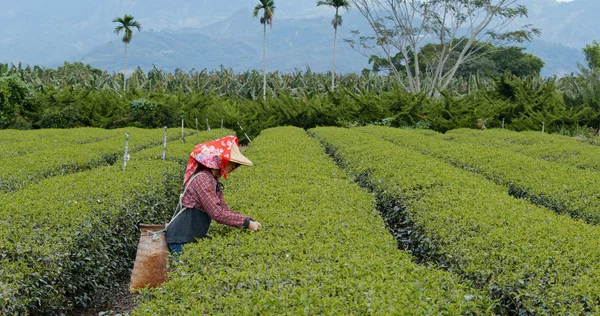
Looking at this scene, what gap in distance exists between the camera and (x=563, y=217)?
6.97 m

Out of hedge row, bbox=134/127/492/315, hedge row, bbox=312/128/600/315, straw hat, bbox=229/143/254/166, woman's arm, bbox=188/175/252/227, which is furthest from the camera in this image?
straw hat, bbox=229/143/254/166

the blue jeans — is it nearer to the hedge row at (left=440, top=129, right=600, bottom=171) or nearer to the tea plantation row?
the tea plantation row

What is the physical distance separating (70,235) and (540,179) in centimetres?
757

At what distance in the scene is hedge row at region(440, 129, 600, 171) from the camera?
13.8 meters

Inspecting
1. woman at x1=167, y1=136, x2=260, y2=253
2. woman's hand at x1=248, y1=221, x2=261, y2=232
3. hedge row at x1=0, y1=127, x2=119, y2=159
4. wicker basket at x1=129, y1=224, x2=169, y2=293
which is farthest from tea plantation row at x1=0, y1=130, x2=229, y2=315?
hedge row at x1=0, y1=127, x2=119, y2=159

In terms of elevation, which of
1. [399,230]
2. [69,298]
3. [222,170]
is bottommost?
[69,298]

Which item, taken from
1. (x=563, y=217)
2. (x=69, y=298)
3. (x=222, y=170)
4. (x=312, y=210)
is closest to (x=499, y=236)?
(x=563, y=217)

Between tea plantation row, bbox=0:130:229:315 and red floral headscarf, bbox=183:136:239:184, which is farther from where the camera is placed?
red floral headscarf, bbox=183:136:239:184

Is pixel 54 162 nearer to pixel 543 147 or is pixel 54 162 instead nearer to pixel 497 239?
pixel 497 239

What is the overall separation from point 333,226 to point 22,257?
2.95 metres

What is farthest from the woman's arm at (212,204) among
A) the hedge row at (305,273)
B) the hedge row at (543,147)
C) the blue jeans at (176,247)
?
the hedge row at (543,147)

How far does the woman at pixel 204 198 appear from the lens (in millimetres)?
5680

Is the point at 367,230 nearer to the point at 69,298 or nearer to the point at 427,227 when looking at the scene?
the point at 427,227

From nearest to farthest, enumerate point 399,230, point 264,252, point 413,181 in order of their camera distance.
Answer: point 264,252, point 399,230, point 413,181
